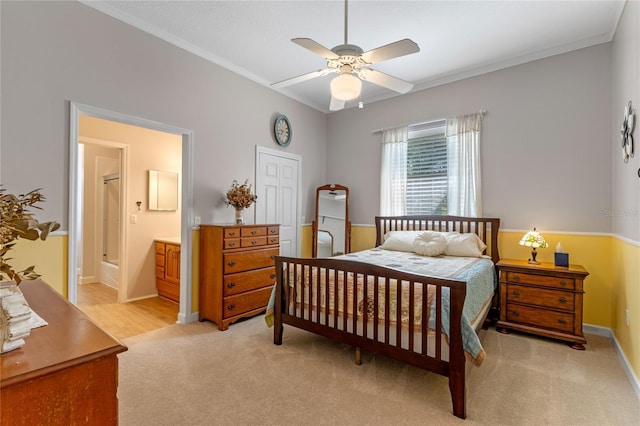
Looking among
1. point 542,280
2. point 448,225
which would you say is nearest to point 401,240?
point 448,225

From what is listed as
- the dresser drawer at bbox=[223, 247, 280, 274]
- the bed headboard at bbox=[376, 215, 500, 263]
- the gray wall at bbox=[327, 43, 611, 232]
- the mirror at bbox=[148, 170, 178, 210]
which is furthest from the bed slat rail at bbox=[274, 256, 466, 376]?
the mirror at bbox=[148, 170, 178, 210]

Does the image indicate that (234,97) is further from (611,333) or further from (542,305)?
(611,333)

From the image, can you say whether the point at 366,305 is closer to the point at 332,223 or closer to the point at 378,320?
the point at 378,320

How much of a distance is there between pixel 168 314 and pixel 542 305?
4179 millimetres

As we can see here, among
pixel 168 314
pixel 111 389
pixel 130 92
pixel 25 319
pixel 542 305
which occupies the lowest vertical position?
pixel 168 314

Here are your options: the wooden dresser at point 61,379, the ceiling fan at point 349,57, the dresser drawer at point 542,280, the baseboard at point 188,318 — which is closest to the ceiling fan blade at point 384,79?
the ceiling fan at point 349,57

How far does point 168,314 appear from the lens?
12.5ft

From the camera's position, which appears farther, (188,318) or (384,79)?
(188,318)

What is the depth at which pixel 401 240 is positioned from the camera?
3990 mm

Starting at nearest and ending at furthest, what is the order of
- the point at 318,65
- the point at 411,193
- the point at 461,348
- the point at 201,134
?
the point at 461,348, the point at 201,134, the point at 318,65, the point at 411,193

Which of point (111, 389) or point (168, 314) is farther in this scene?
point (168, 314)

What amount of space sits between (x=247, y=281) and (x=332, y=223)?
1979mm

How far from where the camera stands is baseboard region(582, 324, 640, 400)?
217 centimetres

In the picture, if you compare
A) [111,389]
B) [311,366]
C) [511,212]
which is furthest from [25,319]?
[511,212]
